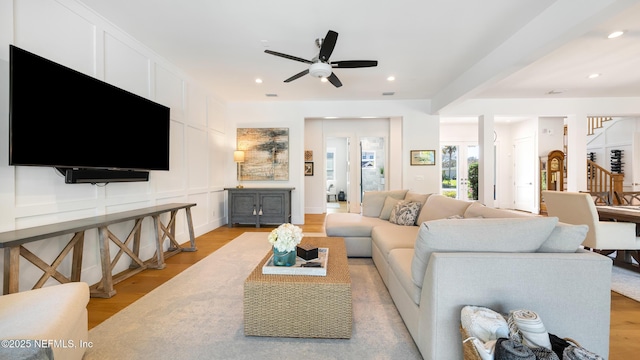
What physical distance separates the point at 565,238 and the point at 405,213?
1986mm

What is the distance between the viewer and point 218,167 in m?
5.47

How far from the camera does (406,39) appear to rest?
325 cm

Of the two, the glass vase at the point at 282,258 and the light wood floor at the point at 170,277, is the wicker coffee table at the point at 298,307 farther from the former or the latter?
the light wood floor at the point at 170,277

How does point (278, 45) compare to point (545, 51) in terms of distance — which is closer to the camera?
point (545, 51)

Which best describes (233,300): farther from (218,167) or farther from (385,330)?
(218,167)

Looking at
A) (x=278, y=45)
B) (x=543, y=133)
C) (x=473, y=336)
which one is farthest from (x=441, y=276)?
(x=543, y=133)

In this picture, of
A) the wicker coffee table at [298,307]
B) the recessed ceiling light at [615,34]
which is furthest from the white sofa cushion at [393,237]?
the recessed ceiling light at [615,34]

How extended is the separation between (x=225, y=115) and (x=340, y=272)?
4978mm

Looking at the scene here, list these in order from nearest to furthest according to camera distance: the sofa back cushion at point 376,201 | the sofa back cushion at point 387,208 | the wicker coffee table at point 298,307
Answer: the wicker coffee table at point 298,307, the sofa back cushion at point 387,208, the sofa back cushion at point 376,201

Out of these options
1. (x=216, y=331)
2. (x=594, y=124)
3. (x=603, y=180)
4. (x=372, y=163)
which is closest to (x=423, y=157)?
(x=372, y=163)

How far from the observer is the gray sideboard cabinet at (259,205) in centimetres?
549

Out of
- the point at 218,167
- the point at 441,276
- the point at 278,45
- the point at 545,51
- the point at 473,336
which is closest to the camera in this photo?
the point at 473,336

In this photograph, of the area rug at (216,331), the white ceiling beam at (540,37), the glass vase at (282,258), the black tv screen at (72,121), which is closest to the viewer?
the area rug at (216,331)

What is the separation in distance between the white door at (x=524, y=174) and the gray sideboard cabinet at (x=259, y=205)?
696 centimetres
